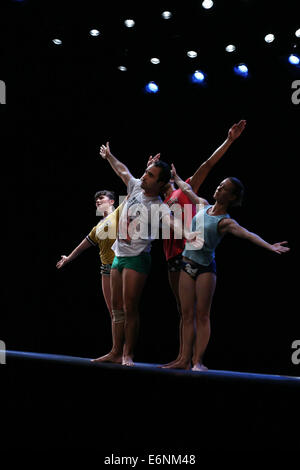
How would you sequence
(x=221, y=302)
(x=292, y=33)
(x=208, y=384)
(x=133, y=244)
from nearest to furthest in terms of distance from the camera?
(x=208, y=384) < (x=133, y=244) < (x=292, y=33) < (x=221, y=302)

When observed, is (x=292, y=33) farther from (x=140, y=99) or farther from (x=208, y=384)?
(x=208, y=384)

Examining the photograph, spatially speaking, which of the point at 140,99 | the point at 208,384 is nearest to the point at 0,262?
the point at 140,99

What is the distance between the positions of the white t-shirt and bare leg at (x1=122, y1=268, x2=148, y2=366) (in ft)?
0.49

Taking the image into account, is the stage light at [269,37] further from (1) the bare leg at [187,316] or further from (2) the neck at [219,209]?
(1) the bare leg at [187,316]

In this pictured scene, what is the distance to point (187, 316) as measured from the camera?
2.97 m

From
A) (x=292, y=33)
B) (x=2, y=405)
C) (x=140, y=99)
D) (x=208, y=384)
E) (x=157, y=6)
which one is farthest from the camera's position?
(x=140, y=99)

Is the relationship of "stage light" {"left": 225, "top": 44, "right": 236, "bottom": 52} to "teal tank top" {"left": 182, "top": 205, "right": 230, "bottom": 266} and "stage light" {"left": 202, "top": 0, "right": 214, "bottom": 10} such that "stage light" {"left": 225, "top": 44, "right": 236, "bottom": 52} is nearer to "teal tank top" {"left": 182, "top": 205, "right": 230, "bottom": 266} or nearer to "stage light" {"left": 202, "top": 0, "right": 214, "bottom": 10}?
"stage light" {"left": 202, "top": 0, "right": 214, "bottom": 10}

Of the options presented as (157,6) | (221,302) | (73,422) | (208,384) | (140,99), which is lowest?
(73,422)

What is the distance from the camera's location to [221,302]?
13.4ft

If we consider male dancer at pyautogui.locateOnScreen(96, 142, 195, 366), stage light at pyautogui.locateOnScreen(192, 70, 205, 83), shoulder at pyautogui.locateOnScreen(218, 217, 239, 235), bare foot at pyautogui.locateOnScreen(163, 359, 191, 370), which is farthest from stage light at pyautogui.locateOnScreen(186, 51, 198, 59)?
bare foot at pyautogui.locateOnScreen(163, 359, 191, 370)

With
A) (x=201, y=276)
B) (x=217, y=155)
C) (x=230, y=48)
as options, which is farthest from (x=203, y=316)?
(x=230, y=48)

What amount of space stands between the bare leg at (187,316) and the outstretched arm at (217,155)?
68 cm

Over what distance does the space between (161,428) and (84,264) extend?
101 inches

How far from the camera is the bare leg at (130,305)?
304 centimetres
